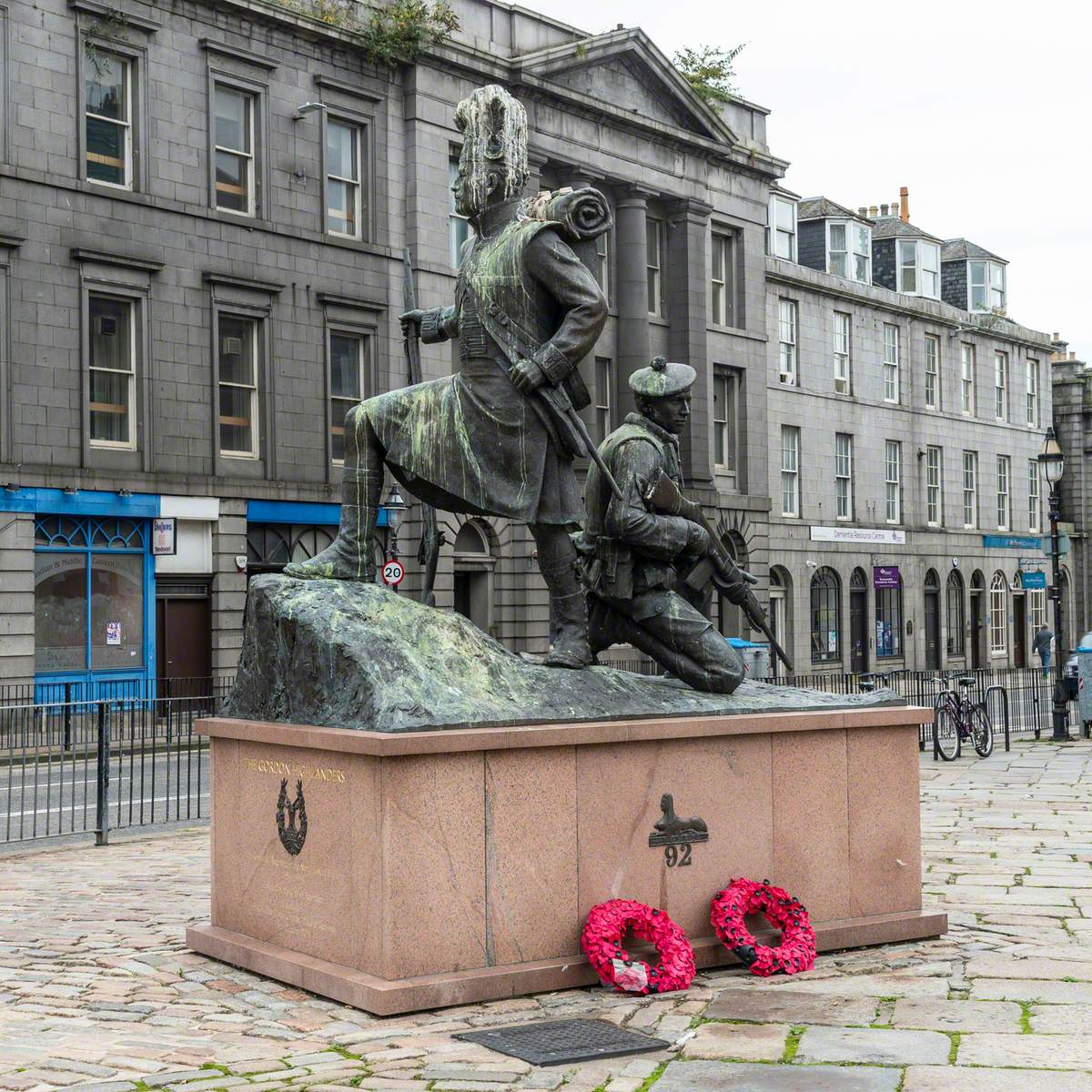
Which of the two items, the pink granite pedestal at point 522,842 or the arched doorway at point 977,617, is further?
the arched doorway at point 977,617

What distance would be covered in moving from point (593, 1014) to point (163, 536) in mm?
23588

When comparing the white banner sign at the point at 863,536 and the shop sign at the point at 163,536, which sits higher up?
the white banner sign at the point at 863,536

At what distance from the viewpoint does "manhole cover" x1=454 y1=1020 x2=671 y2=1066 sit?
6.68 m

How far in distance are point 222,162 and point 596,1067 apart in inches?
1099

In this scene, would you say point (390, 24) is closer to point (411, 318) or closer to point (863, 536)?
point (863, 536)

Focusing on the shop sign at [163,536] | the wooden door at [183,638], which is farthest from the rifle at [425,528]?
the wooden door at [183,638]

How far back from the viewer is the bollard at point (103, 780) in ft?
47.9

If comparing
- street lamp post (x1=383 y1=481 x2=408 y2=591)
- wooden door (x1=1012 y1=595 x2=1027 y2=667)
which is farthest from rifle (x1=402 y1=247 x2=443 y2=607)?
wooden door (x1=1012 y1=595 x2=1027 y2=667)

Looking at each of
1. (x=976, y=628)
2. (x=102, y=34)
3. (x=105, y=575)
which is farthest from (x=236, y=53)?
(x=976, y=628)

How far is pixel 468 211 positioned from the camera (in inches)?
367

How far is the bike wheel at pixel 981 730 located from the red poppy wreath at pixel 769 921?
1483 centimetres

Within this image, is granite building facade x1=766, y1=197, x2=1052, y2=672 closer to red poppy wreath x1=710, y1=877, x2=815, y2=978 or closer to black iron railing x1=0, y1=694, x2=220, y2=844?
black iron railing x1=0, y1=694, x2=220, y2=844

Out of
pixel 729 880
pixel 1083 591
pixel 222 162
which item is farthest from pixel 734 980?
pixel 1083 591

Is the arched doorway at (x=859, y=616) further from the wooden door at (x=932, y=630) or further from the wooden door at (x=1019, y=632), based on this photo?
the wooden door at (x=1019, y=632)
